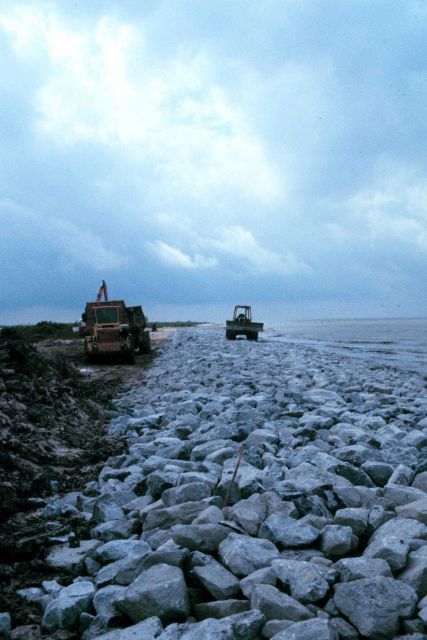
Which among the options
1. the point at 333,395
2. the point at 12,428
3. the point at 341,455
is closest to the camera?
the point at 341,455

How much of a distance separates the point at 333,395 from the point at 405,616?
20.9 feet

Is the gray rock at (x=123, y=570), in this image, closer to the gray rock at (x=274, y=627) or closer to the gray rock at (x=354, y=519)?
the gray rock at (x=274, y=627)

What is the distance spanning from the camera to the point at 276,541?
111 inches

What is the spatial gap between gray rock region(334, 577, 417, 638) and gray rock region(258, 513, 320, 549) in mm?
490

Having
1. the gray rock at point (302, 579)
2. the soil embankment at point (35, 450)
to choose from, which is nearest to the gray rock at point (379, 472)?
the gray rock at point (302, 579)

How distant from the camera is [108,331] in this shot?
17.2 m

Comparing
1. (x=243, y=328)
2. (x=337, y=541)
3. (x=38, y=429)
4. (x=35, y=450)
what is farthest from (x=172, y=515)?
(x=243, y=328)

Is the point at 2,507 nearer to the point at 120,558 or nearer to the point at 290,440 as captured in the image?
the point at 120,558

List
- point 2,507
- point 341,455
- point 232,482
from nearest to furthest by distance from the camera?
1. point 232,482
2. point 2,507
3. point 341,455

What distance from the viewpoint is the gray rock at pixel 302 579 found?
7.50ft

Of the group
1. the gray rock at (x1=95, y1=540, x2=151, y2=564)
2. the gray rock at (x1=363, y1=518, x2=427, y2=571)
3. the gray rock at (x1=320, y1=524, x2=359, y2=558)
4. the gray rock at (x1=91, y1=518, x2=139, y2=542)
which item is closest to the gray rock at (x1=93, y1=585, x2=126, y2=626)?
the gray rock at (x1=95, y1=540, x2=151, y2=564)

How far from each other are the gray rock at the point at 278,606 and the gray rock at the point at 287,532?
21.7 inches

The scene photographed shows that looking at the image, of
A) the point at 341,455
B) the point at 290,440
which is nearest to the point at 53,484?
the point at 290,440

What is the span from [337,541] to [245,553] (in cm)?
52
